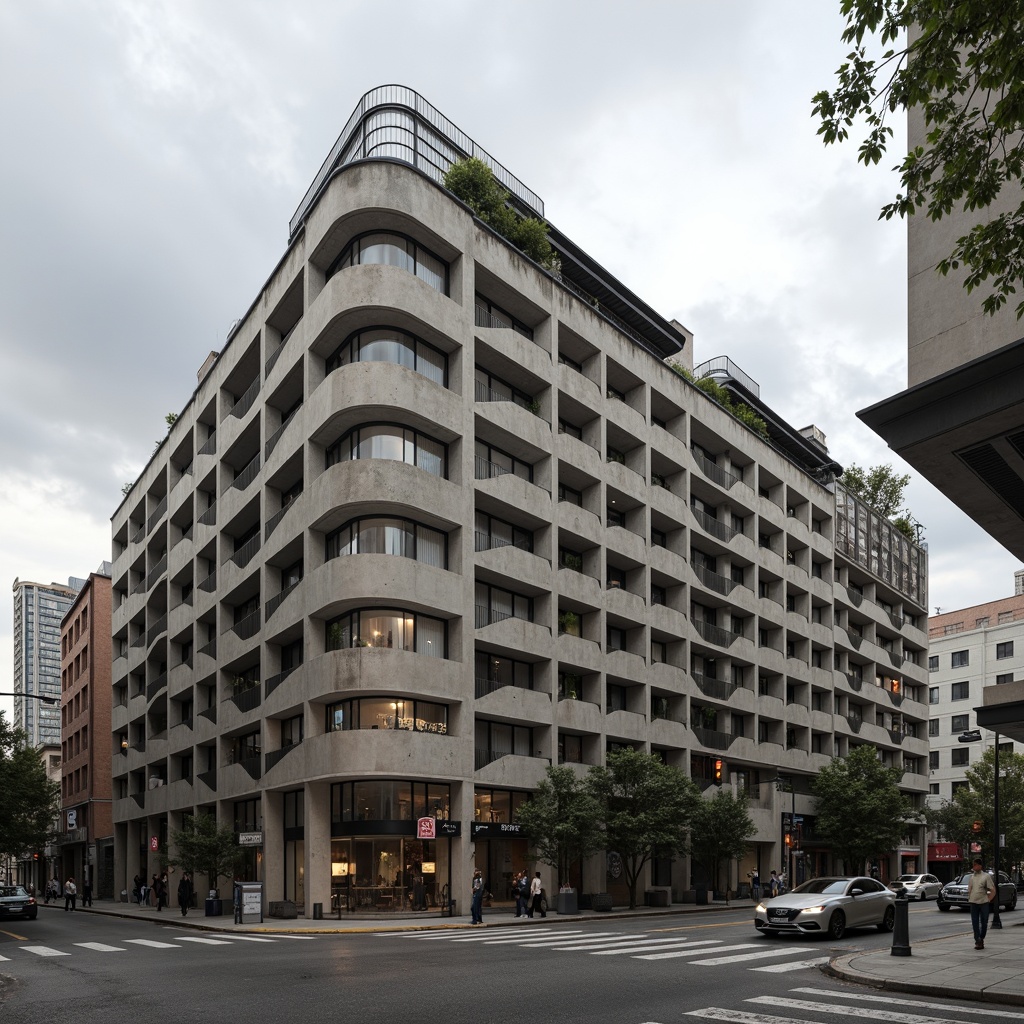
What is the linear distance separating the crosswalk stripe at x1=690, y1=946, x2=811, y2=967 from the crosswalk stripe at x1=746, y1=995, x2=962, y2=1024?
4669 millimetres

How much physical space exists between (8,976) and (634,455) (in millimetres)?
38355

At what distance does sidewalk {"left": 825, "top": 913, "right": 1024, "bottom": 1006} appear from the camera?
Result: 14.7 metres

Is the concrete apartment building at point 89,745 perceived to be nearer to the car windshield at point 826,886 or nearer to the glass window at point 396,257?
the glass window at point 396,257

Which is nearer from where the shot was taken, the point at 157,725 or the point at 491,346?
the point at 491,346

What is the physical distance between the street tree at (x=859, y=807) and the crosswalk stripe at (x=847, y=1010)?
49.5 m

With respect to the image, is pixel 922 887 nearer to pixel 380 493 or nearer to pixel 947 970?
pixel 380 493

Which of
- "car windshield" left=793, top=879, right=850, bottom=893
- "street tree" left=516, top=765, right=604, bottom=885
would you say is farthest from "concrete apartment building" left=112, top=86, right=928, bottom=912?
"car windshield" left=793, top=879, right=850, bottom=893

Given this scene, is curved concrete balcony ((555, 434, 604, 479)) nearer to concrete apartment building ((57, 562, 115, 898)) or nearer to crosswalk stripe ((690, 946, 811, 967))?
crosswalk stripe ((690, 946, 811, 967))

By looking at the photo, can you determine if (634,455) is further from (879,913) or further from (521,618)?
(879,913)

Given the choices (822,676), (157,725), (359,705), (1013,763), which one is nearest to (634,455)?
(359,705)

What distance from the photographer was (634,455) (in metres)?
52.2

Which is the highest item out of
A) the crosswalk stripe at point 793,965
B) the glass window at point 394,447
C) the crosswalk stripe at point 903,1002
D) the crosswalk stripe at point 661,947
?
the glass window at point 394,447

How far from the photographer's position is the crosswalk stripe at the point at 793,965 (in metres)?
18.2

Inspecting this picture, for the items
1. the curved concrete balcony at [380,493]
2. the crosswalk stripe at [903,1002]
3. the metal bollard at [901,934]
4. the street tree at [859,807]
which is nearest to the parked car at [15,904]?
the curved concrete balcony at [380,493]
